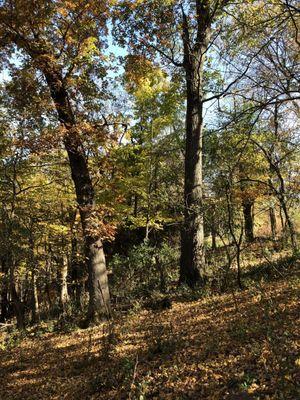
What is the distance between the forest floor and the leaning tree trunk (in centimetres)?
89

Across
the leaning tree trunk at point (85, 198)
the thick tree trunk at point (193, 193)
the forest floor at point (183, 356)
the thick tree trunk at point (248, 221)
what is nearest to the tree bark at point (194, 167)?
the thick tree trunk at point (193, 193)

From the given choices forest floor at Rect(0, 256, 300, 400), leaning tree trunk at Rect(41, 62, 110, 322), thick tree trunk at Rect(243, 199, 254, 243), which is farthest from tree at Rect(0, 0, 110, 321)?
thick tree trunk at Rect(243, 199, 254, 243)

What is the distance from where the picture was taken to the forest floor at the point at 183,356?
424cm

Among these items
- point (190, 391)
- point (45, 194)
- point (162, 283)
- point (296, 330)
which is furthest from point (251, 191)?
point (190, 391)

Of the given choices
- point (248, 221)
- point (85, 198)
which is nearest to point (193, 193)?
point (85, 198)

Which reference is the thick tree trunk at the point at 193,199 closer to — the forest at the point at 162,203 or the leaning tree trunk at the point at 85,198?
the forest at the point at 162,203

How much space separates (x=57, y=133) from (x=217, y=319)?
5.53 meters

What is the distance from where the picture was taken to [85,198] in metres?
9.61

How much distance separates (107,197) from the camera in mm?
14875

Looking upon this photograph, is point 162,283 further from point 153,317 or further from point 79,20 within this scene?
point 79,20

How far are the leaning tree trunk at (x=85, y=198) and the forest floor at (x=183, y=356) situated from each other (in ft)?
2.91

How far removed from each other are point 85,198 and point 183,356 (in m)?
5.37

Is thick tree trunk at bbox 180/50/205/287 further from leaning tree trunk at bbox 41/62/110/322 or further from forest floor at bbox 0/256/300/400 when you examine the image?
leaning tree trunk at bbox 41/62/110/322

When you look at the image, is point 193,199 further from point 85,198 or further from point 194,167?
point 85,198
